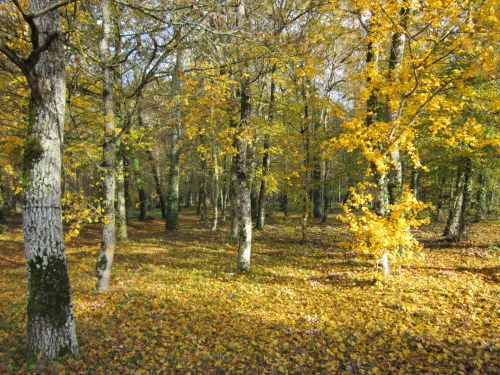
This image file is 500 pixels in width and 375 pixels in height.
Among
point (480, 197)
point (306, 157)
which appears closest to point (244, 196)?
point (306, 157)

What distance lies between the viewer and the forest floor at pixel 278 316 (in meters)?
5.48

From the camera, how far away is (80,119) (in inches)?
506

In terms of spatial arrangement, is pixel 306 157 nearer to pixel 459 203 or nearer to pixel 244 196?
pixel 244 196

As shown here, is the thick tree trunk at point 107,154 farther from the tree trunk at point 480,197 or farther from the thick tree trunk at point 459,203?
the tree trunk at point 480,197

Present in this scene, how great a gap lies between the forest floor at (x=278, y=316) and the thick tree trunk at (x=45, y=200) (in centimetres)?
64

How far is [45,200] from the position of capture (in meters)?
4.78

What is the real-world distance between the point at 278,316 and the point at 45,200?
18.1ft

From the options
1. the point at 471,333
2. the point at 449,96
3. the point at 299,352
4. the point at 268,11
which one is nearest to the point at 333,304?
the point at 299,352

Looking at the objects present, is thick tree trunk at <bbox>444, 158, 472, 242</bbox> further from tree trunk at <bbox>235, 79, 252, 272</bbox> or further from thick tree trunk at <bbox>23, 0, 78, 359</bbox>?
thick tree trunk at <bbox>23, 0, 78, 359</bbox>

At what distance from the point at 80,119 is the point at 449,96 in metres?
14.6

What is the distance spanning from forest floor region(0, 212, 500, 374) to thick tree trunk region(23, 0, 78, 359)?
25.4 inches

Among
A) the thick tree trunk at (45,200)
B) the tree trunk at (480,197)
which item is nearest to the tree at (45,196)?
the thick tree trunk at (45,200)

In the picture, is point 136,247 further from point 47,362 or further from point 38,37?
point 38,37

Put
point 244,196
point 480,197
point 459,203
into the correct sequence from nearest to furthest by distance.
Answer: point 244,196
point 459,203
point 480,197
